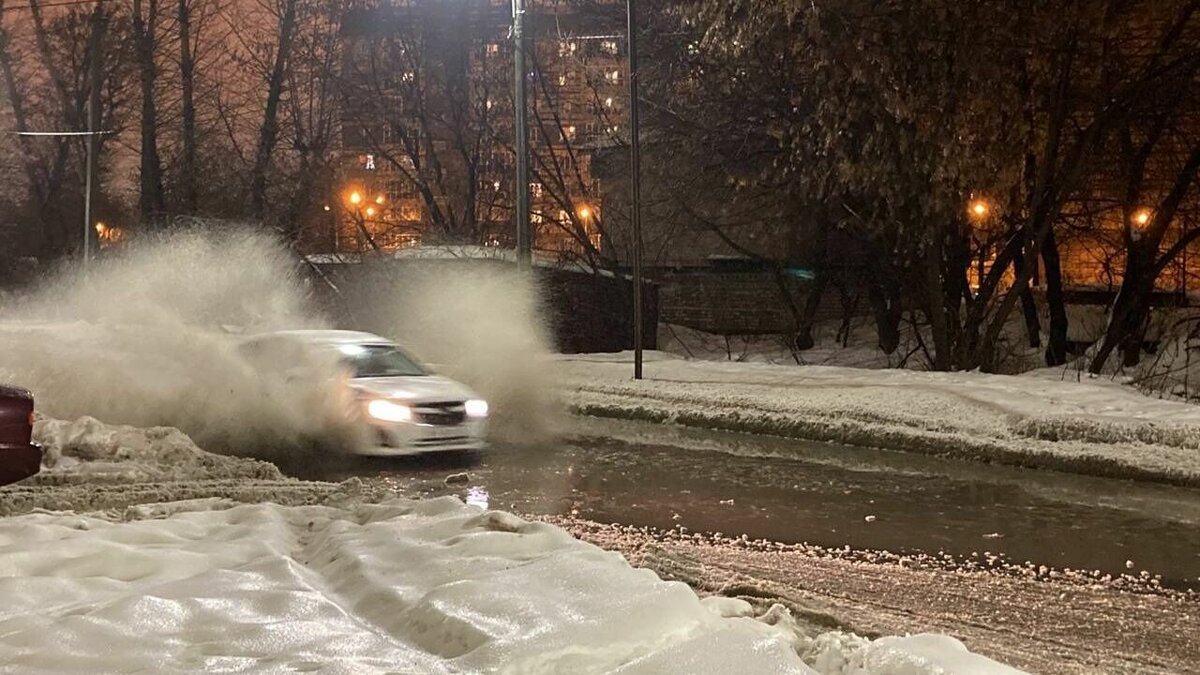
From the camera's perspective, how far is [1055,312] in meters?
26.8

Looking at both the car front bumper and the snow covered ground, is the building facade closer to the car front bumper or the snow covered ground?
the car front bumper

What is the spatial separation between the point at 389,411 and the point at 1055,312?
19.4 m

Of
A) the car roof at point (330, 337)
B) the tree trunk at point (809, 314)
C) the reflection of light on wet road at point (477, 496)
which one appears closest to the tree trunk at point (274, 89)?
the tree trunk at point (809, 314)

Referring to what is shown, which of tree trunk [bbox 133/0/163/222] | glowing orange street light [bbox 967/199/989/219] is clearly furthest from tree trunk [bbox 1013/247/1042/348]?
tree trunk [bbox 133/0/163/222]

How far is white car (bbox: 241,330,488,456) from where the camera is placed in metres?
12.6

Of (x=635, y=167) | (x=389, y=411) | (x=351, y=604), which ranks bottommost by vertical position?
(x=351, y=604)

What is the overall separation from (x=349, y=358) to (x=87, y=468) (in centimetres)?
387

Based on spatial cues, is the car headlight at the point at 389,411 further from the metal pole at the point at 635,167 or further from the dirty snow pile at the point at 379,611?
the metal pole at the point at 635,167

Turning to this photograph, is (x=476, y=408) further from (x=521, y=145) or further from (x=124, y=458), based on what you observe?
(x=521, y=145)

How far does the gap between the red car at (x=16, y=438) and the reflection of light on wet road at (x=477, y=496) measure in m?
3.61

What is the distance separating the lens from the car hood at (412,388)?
12.8 m

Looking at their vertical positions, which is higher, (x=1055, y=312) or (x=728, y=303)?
(x=728, y=303)

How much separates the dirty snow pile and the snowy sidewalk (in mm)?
8001

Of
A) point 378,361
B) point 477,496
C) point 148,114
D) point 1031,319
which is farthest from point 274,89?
point 477,496
